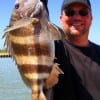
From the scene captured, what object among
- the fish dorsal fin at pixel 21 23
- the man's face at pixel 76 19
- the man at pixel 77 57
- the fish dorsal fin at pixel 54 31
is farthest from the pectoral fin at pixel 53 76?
the man's face at pixel 76 19

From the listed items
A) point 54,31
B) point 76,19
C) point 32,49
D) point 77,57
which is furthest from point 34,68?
point 76,19

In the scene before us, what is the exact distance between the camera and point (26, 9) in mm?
3592

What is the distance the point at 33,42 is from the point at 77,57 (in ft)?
4.32

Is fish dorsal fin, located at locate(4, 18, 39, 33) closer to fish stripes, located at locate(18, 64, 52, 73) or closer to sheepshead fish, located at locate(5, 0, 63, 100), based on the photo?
sheepshead fish, located at locate(5, 0, 63, 100)

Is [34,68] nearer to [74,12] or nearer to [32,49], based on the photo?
[32,49]

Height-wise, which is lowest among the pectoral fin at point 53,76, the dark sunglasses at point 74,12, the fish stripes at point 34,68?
the pectoral fin at point 53,76

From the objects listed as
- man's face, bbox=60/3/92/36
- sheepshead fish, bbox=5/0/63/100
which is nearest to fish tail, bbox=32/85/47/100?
sheepshead fish, bbox=5/0/63/100

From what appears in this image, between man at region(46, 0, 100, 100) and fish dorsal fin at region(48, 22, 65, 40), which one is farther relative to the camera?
man at region(46, 0, 100, 100)

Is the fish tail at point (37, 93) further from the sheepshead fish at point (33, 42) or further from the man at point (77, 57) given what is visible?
the man at point (77, 57)

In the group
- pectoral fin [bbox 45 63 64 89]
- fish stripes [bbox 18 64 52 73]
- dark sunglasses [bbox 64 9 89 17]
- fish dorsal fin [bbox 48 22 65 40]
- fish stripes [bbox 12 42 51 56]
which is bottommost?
pectoral fin [bbox 45 63 64 89]

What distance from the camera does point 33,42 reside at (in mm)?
3492

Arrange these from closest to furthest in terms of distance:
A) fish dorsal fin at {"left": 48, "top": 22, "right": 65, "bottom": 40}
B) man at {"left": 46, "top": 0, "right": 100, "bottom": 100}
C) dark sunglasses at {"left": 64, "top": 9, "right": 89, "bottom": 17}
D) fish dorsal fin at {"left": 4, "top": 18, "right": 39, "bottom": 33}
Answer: fish dorsal fin at {"left": 4, "top": 18, "right": 39, "bottom": 33}
fish dorsal fin at {"left": 48, "top": 22, "right": 65, "bottom": 40}
man at {"left": 46, "top": 0, "right": 100, "bottom": 100}
dark sunglasses at {"left": 64, "top": 9, "right": 89, "bottom": 17}

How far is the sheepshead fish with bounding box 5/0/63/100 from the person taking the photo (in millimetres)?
3469

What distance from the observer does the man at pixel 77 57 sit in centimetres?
448
